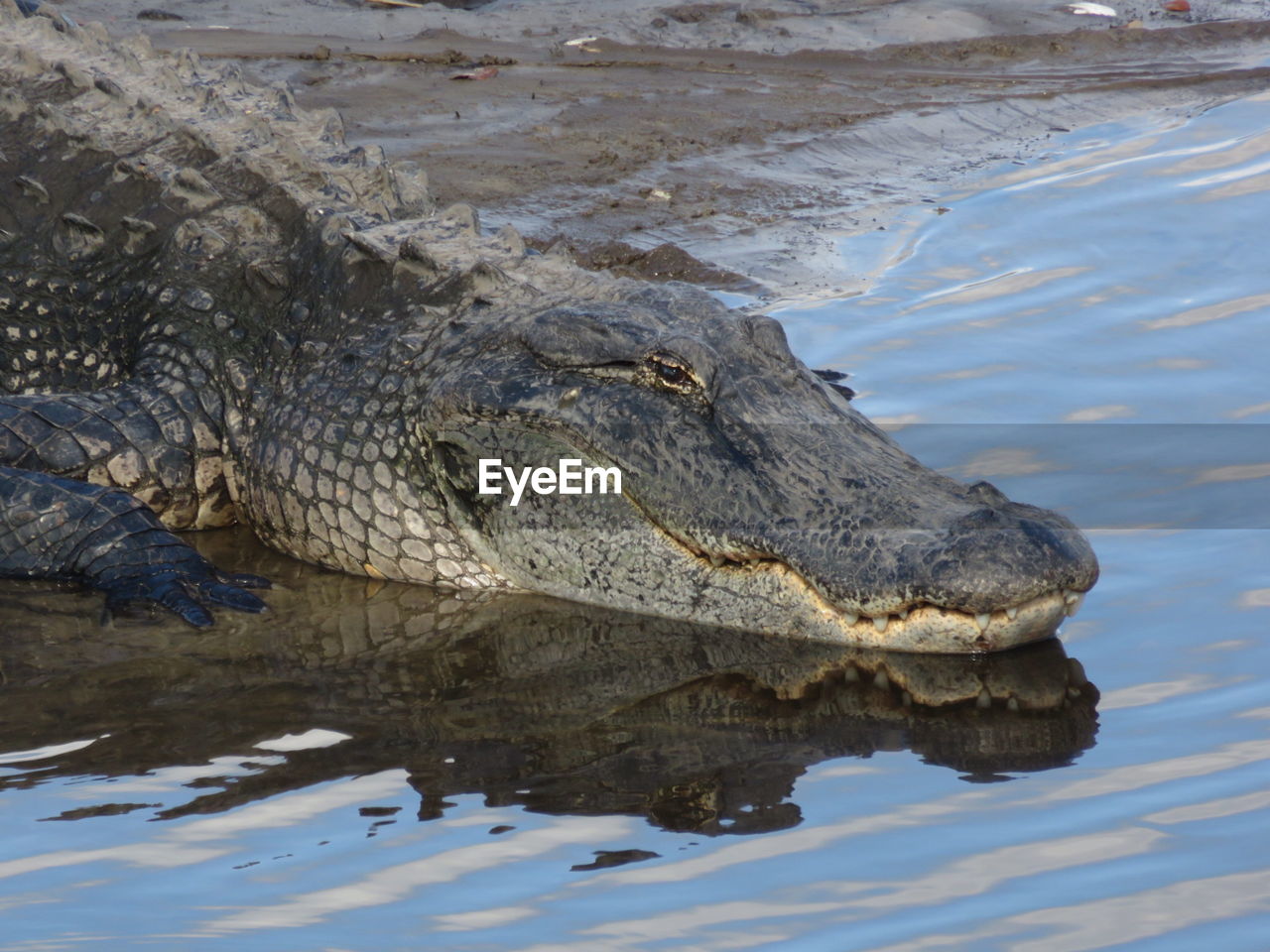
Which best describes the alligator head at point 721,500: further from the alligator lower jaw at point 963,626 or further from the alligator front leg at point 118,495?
the alligator front leg at point 118,495

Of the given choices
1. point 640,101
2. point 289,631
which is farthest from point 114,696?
point 640,101

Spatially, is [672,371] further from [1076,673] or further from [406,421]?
[1076,673]

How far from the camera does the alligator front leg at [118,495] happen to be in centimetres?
433

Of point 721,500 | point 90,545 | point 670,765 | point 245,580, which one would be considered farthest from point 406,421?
point 670,765

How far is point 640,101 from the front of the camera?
1000 centimetres

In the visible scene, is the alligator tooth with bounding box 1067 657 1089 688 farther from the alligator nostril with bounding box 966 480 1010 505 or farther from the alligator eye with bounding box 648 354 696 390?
the alligator eye with bounding box 648 354 696 390

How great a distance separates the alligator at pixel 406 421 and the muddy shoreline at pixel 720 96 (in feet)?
7.69

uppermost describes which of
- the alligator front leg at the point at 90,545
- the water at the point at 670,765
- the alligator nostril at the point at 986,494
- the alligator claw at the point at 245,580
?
the alligator nostril at the point at 986,494

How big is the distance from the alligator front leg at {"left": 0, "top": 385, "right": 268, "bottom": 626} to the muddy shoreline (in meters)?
2.75

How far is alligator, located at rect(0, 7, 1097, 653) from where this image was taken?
3.88m

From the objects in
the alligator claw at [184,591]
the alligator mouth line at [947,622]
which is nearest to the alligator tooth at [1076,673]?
the alligator mouth line at [947,622]

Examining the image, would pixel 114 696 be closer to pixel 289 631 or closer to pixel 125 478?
pixel 289 631

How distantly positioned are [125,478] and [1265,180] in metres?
6.72

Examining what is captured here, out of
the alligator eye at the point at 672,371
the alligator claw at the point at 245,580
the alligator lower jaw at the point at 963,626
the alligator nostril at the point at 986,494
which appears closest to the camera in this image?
the alligator lower jaw at the point at 963,626
